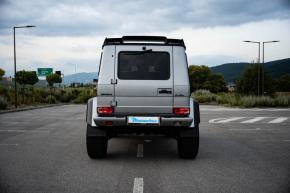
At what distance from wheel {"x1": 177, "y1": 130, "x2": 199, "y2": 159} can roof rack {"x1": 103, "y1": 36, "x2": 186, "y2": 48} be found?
180 cm

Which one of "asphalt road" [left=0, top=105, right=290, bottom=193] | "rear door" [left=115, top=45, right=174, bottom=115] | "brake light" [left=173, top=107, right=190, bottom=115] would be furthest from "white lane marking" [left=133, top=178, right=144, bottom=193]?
"brake light" [left=173, top=107, right=190, bottom=115]

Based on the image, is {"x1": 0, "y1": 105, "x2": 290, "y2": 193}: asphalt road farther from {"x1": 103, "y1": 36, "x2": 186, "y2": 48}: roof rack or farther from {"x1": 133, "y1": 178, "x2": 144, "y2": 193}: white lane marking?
{"x1": 103, "y1": 36, "x2": 186, "y2": 48}: roof rack

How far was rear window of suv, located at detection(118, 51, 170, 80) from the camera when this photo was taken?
6.55m

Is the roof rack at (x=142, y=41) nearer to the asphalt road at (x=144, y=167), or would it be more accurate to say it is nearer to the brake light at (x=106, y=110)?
the brake light at (x=106, y=110)

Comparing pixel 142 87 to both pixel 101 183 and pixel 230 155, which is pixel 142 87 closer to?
pixel 101 183

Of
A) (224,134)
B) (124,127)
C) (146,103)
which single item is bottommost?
(224,134)

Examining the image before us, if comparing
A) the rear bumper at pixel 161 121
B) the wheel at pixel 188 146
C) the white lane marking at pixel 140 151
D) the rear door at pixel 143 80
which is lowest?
the white lane marking at pixel 140 151

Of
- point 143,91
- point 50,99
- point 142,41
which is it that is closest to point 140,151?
point 143,91

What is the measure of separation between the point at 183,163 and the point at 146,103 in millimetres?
1355

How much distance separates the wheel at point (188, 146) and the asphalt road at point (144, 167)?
0.16m

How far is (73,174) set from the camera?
5758 millimetres

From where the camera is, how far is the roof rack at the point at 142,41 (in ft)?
21.8

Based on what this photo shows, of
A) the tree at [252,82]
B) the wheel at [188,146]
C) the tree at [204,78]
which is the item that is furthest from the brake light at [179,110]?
the tree at [204,78]

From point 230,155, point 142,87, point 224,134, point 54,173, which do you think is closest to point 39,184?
point 54,173
